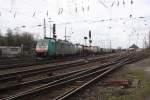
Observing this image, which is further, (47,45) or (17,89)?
(47,45)

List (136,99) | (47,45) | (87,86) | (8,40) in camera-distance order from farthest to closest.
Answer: (8,40)
(47,45)
(87,86)
(136,99)

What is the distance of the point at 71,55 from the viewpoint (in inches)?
2406

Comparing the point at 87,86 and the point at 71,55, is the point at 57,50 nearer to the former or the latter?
the point at 71,55

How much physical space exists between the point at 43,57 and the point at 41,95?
1372 inches

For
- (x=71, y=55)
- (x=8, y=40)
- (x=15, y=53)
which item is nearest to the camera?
(x=71, y=55)

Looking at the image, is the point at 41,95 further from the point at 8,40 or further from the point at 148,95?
the point at 8,40

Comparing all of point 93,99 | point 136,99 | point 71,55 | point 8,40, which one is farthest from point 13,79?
point 8,40

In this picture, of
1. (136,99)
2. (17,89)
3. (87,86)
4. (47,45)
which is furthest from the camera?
→ (47,45)

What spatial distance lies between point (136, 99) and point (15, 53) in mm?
56184

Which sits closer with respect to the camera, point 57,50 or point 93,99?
point 93,99

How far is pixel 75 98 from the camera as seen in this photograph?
11.4 metres

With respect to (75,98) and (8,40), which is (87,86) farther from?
(8,40)

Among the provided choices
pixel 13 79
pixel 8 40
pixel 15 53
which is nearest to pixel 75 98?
pixel 13 79

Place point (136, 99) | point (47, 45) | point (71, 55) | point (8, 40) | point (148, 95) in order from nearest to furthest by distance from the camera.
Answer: point (136, 99) < point (148, 95) < point (47, 45) < point (71, 55) < point (8, 40)
